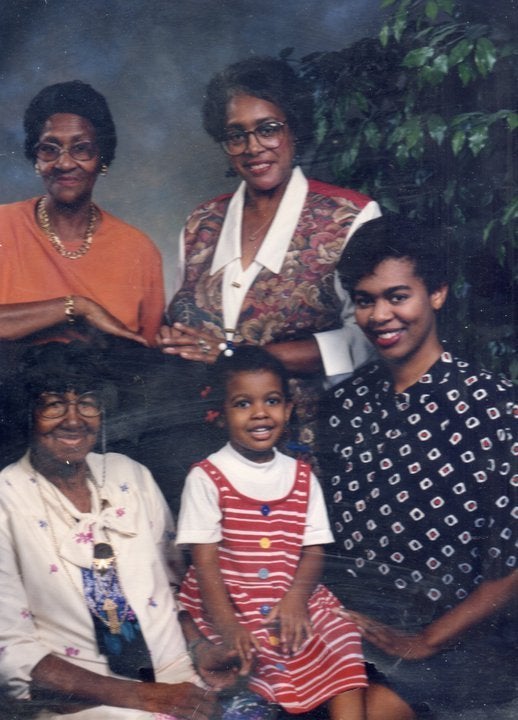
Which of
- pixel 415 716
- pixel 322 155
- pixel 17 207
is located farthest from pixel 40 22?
pixel 415 716

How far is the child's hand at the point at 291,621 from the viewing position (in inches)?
156

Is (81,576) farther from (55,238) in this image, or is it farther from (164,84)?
(164,84)

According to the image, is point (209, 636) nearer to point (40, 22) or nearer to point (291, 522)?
point (291, 522)

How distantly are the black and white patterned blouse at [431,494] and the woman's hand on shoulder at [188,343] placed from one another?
0.56 meters

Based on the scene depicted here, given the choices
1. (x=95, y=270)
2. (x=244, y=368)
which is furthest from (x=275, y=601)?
(x=95, y=270)

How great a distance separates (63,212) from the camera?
415 cm

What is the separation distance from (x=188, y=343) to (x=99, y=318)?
32 cm

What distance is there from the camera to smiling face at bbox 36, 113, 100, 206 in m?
4.12

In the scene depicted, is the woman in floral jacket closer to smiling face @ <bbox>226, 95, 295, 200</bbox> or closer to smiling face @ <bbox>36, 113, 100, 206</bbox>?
smiling face @ <bbox>226, 95, 295, 200</bbox>

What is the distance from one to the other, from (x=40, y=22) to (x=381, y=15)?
121cm

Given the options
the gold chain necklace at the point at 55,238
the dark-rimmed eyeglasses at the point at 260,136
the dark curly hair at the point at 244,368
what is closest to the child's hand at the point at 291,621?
the dark curly hair at the point at 244,368

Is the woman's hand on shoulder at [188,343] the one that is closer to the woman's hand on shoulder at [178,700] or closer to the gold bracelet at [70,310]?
the gold bracelet at [70,310]

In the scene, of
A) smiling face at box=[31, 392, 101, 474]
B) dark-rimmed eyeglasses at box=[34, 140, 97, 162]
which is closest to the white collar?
dark-rimmed eyeglasses at box=[34, 140, 97, 162]

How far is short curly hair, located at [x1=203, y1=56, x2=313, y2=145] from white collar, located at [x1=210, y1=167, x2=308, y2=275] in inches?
6.8
